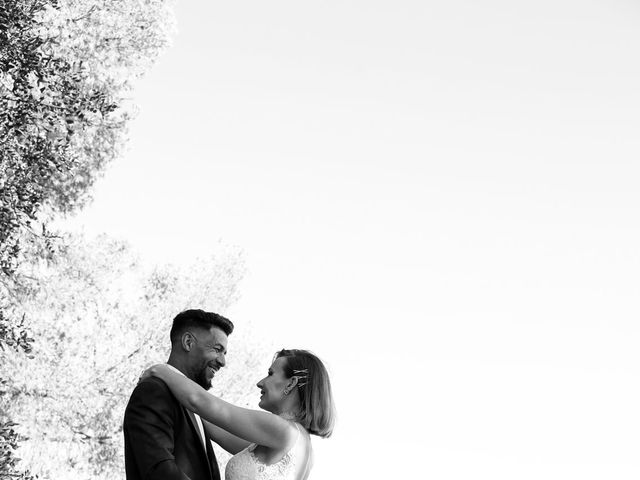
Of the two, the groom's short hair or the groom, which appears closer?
the groom

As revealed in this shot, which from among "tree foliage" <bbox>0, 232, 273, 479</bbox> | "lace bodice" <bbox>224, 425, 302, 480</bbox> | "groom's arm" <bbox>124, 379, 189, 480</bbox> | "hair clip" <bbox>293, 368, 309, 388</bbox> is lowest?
"groom's arm" <bbox>124, 379, 189, 480</bbox>

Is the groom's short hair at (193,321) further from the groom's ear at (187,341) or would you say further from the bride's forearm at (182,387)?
the bride's forearm at (182,387)

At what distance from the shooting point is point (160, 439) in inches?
196

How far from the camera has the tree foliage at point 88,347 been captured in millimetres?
15164

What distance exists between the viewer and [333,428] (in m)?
5.84

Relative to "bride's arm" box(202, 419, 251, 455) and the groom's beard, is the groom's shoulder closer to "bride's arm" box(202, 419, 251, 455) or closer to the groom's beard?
the groom's beard

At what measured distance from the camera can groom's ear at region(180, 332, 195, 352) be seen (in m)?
5.54

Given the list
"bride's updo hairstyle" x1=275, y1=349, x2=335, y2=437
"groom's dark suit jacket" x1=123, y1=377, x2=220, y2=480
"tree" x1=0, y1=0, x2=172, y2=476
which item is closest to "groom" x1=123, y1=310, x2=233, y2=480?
"groom's dark suit jacket" x1=123, y1=377, x2=220, y2=480

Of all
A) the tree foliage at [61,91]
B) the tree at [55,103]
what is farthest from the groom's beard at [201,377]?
the tree foliage at [61,91]

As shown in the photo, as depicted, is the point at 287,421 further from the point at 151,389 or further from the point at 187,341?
the point at 151,389

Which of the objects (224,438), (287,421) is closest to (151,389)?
(287,421)

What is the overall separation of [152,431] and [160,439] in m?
0.06

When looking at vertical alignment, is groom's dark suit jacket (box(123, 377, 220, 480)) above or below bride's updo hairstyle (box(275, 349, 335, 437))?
below

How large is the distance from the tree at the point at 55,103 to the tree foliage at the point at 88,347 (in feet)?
2.11
